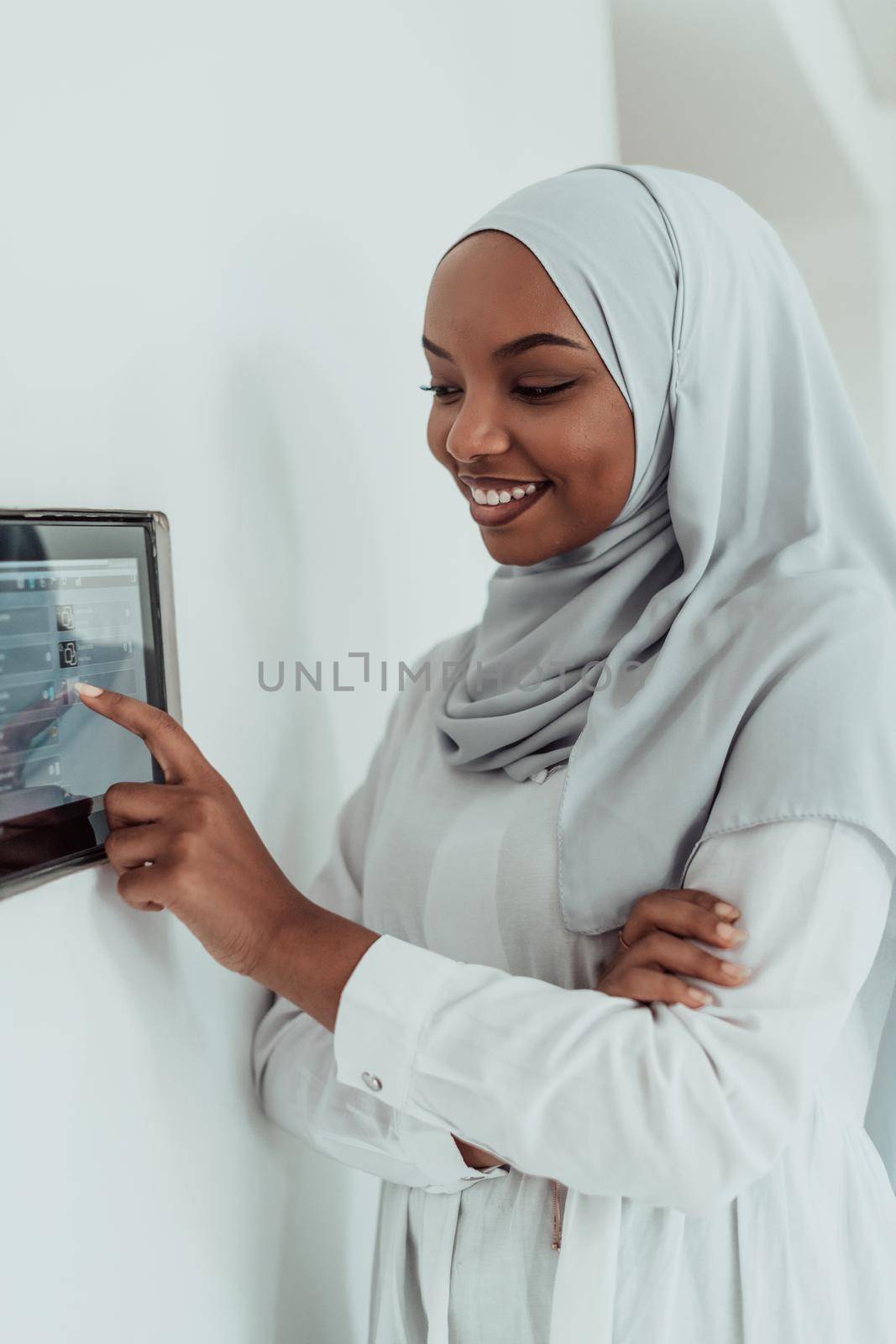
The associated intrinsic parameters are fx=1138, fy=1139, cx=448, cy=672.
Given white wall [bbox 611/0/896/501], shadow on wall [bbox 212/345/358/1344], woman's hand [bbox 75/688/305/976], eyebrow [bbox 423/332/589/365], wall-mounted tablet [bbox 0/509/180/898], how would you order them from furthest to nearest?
white wall [bbox 611/0/896/501] → shadow on wall [bbox 212/345/358/1344] → eyebrow [bbox 423/332/589/365] → woman's hand [bbox 75/688/305/976] → wall-mounted tablet [bbox 0/509/180/898]

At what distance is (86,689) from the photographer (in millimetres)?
721

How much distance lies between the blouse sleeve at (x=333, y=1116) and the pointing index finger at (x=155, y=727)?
0.84 feet

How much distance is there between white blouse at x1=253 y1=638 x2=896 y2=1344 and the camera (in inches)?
28.9

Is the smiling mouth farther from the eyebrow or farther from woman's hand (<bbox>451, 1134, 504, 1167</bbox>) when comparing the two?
woman's hand (<bbox>451, 1134, 504, 1167</bbox>)

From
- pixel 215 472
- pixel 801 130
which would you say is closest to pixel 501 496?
pixel 215 472

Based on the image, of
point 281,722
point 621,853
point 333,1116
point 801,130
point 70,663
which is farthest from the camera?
point 801,130

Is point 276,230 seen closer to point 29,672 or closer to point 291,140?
point 291,140

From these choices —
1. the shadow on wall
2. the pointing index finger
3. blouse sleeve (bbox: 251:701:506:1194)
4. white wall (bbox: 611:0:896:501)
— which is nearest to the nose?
the shadow on wall

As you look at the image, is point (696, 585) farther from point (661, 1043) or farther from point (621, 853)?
point (661, 1043)

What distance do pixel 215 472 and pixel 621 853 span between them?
455 mm

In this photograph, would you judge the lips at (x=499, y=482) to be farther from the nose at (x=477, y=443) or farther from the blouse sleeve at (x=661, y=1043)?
the blouse sleeve at (x=661, y=1043)

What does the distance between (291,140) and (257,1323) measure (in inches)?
42.3

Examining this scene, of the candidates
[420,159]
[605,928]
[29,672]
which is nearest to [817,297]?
[420,159]

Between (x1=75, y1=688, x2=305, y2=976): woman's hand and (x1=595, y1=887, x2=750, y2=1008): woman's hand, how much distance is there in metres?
0.25
